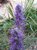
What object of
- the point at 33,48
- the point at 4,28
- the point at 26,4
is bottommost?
the point at 33,48

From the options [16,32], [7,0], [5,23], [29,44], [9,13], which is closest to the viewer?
[16,32]

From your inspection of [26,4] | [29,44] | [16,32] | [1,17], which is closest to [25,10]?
[26,4]

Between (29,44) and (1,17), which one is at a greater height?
(1,17)

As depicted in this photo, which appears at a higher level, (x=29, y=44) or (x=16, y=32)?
(x=16, y=32)

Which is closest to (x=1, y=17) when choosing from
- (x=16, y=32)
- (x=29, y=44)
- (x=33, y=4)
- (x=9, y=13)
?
(x=9, y=13)

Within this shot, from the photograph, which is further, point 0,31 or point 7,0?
point 7,0

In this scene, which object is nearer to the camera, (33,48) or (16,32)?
(16,32)

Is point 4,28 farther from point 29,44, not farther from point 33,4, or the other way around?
point 33,4

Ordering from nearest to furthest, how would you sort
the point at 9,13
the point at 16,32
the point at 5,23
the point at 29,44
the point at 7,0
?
the point at 16,32 < the point at 29,44 < the point at 5,23 < the point at 9,13 < the point at 7,0

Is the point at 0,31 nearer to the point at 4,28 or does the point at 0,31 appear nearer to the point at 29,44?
the point at 4,28
